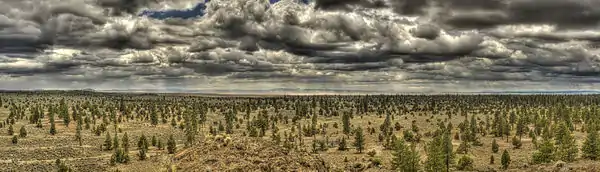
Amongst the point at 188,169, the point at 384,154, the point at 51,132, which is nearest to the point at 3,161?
the point at 51,132

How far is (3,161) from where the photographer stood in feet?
344

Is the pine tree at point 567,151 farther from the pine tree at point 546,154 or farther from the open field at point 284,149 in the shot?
the pine tree at point 546,154

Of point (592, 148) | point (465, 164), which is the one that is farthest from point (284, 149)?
point (592, 148)

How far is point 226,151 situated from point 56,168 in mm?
87528

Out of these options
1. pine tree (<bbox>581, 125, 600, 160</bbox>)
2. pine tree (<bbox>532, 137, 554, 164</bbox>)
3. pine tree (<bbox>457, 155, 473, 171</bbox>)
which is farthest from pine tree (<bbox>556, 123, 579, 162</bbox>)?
pine tree (<bbox>457, 155, 473, 171</bbox>)

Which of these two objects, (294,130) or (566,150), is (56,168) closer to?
(294,130)

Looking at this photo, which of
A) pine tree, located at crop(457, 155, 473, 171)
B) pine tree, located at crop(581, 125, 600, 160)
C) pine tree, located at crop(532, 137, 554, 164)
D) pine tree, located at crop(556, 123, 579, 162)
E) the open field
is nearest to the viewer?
the open field

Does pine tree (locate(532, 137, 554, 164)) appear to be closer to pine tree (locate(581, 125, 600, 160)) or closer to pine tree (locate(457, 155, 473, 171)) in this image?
pine tree (locate(581, 125, 600, 160))

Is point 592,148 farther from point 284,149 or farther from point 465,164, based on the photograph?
point 284,149

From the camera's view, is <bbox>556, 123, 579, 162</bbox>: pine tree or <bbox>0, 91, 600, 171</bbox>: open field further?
<bbox>556, 123, 579, 162</bbox>: pine tree

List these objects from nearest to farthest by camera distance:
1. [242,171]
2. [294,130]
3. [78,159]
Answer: [242,171]
[78,159]
[294,130]

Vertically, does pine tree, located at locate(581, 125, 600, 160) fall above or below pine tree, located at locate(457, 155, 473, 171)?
above

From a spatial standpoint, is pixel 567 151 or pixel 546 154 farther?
pixel 567 151

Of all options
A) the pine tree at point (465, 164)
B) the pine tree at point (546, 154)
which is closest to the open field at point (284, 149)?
the pine tree at point (546, 154)
